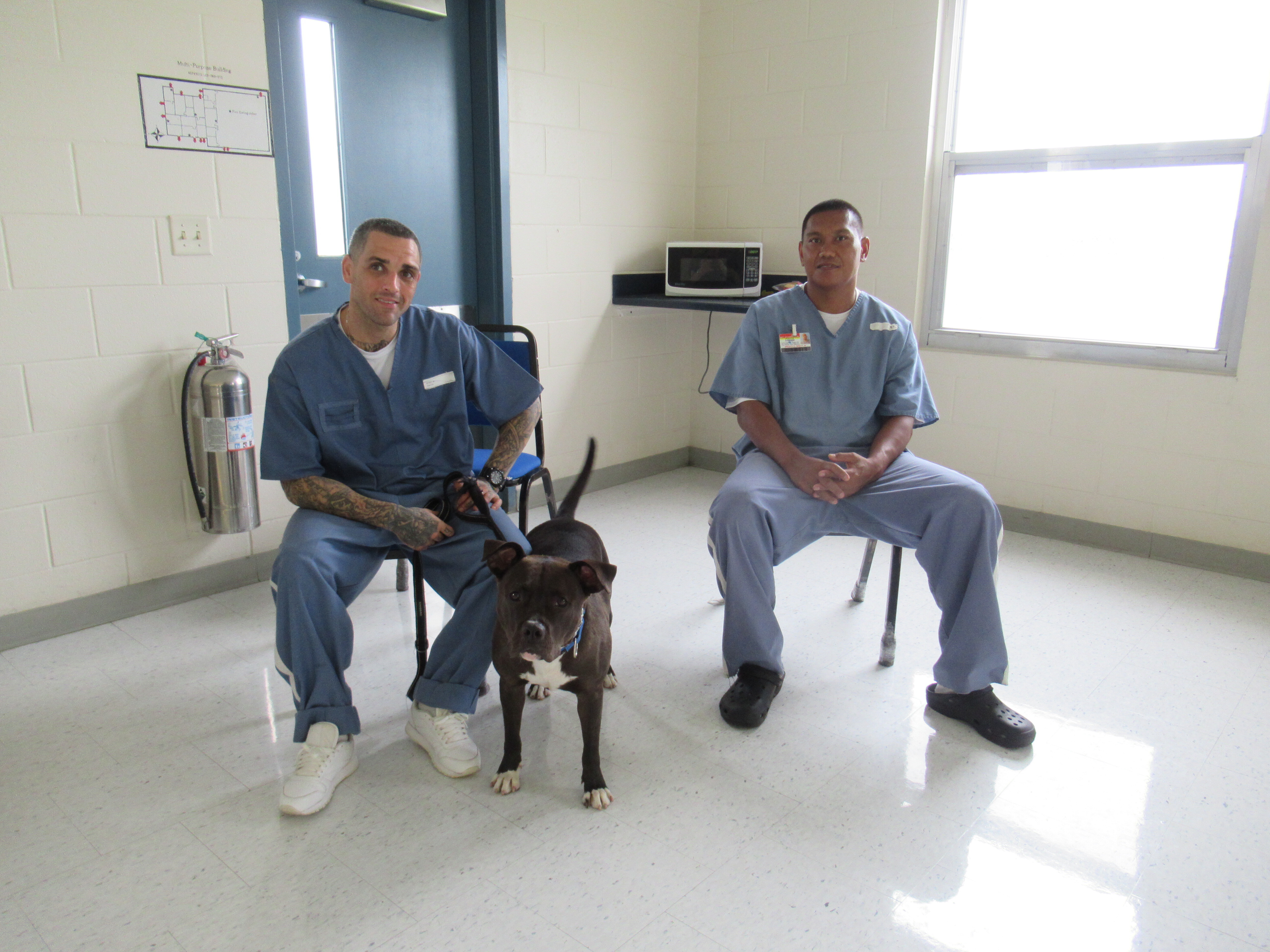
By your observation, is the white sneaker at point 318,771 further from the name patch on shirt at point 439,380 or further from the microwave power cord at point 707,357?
the microwave power cord at point 707,357

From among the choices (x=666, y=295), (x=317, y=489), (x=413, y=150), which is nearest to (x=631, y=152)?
(x=666, y=295)

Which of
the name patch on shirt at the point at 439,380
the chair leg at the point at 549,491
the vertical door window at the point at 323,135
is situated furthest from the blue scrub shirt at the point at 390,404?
the vertical door window at the point at 323,135

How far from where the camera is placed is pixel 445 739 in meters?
1.98

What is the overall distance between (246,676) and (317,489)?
2.26ft

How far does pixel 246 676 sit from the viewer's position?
239 cm

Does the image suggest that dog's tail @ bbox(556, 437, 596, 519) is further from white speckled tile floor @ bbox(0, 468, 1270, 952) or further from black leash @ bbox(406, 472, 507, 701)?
white speckled tile floor @ bbox(0, 468, 1270, 952)

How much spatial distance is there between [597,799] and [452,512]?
0.77 m

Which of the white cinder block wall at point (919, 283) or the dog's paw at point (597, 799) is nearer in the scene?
the dog's paw at point (597, 799)

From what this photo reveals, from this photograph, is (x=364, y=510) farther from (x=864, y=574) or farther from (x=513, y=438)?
(x=864, y=574)

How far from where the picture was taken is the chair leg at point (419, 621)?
6.91 ft

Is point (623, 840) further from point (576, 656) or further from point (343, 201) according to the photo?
point (343, 201)

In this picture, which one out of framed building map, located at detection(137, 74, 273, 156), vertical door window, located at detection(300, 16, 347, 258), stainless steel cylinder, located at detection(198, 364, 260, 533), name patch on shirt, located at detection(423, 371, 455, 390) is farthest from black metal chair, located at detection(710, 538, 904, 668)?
framed building map, located at detection(137, 74, 273, 156)

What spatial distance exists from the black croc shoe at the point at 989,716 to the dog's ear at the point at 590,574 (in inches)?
39.7

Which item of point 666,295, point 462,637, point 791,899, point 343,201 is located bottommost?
point 791,899
